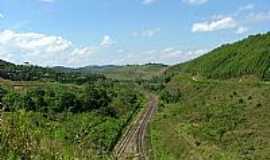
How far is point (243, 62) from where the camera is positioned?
346 ft

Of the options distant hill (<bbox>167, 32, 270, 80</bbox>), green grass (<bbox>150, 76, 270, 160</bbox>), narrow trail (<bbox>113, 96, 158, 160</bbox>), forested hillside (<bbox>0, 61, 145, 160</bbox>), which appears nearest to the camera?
forested hillside (<bbox>0, 61, 145, 160</bbox>)

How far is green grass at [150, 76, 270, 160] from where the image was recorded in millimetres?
51625

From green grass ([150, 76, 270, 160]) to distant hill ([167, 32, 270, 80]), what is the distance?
8.19 meters

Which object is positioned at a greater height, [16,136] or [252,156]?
[16,136]

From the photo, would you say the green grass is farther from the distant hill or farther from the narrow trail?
the distant hill

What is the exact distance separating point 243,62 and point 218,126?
143ft

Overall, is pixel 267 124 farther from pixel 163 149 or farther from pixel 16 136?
pixel 16 136

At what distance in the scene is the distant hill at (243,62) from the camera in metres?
98.7

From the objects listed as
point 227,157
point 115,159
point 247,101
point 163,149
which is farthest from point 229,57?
point 115,159

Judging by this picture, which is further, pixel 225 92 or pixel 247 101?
pixel 225 92

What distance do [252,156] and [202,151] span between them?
5708mm

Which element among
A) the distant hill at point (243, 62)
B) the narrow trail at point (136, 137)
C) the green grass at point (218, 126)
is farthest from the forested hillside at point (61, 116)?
the distant hill at point (243, 62)

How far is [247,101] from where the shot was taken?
7581cm

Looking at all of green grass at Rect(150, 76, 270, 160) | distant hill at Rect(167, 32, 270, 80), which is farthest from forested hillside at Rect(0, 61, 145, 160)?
distant hill at Rect(167, 32, 270, 80)
